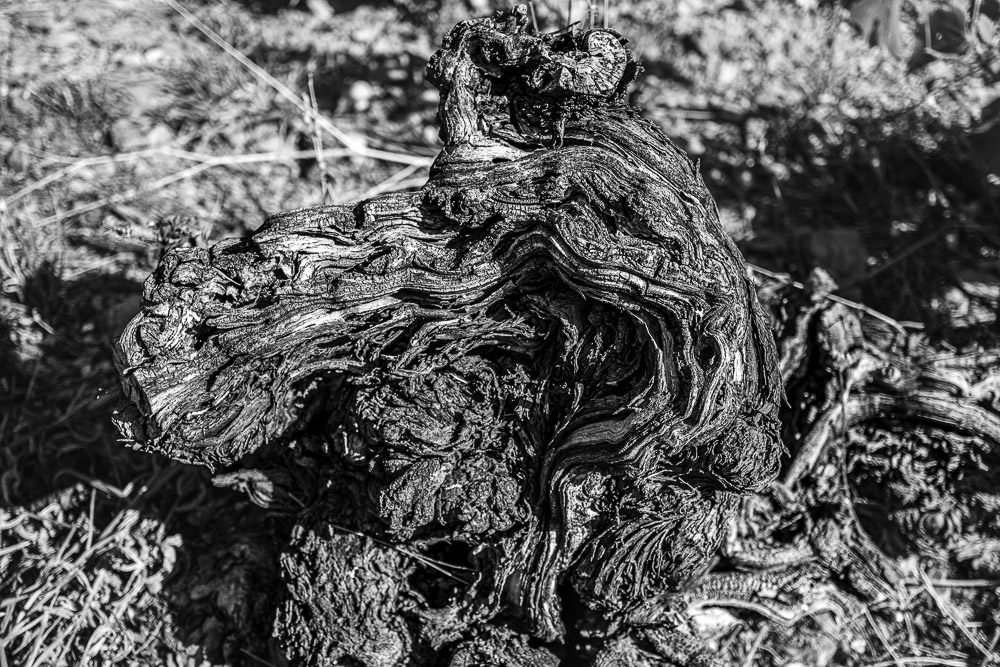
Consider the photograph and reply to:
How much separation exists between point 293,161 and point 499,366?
88.6 inches

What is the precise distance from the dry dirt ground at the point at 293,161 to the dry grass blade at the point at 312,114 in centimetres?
2

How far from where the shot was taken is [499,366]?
113 inches

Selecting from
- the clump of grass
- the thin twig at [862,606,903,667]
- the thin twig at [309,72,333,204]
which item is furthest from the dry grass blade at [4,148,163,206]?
the thin twig at [862,606,903,667]

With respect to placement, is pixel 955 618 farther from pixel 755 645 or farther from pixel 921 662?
pixel 755 645

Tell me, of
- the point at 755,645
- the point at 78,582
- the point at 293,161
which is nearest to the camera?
the point at 755,645

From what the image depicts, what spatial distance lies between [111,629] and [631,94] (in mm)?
3830

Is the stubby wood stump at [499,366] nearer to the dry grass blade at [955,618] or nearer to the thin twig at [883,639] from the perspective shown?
the thin twig at [883,639]

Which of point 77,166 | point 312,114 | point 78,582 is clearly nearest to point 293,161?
point 312,114

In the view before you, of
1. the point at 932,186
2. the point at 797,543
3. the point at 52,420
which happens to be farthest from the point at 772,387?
the point at 52,420

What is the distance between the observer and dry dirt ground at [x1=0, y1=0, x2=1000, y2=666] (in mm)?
3564

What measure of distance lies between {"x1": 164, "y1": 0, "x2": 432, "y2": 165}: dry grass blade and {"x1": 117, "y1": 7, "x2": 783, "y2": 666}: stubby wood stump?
1.59 m

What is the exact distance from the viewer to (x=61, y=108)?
172 inches

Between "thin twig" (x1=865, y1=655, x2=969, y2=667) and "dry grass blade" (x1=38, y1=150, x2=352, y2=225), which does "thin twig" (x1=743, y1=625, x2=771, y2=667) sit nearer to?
"thin twig" (x1=865, y1=655, x2=969, y2=667)

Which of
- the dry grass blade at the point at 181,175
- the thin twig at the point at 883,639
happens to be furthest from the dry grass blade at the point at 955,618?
the dry grass blade at the point at 181,175
